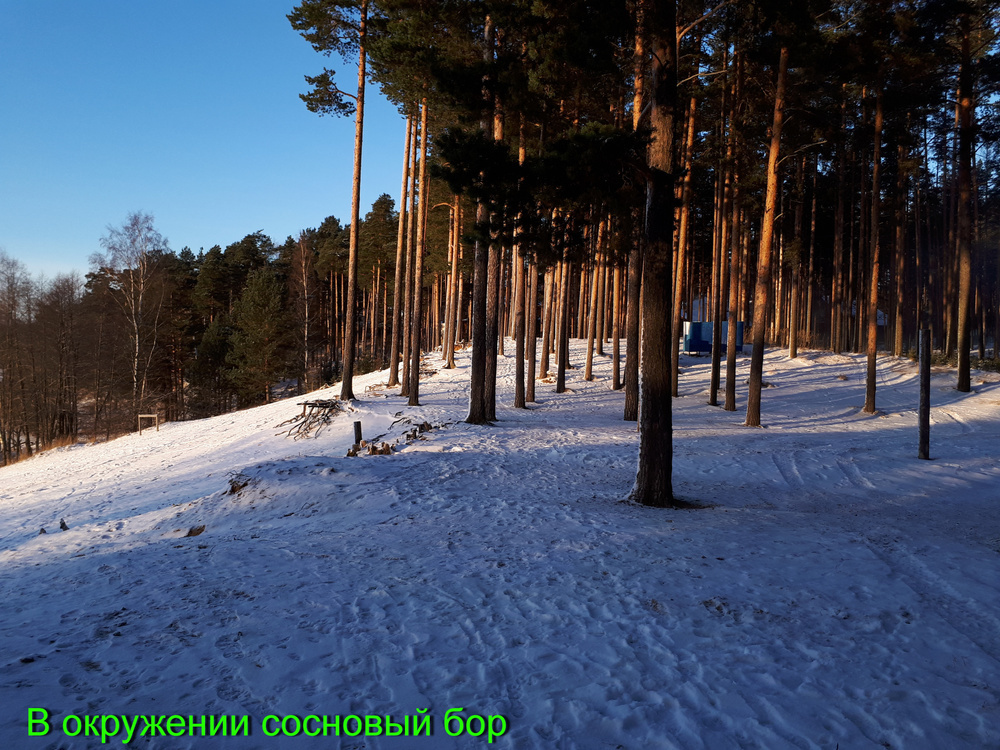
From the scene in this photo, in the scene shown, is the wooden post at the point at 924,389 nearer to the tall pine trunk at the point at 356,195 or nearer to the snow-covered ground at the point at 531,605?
the snow-covered ground at the point at 531,605

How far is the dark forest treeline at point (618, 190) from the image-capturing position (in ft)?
29.0

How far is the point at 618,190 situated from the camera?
909cm

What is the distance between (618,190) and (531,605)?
6739 mm

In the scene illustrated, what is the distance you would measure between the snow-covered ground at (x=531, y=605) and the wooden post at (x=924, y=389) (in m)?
0.68

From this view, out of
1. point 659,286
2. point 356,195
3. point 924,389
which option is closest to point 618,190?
point 659,286

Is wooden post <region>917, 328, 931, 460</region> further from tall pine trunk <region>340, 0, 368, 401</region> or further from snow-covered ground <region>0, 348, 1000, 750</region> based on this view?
tall pine trunk <region>340, 0, 368, 401</region>

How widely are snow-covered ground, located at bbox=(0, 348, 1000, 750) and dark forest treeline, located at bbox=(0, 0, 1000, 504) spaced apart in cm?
284

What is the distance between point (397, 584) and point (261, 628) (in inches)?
53.7

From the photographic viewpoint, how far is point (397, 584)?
545 centimetres

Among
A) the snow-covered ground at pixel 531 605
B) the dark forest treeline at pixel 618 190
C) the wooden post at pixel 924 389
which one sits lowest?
the snow-covered ground at pixel 531 605

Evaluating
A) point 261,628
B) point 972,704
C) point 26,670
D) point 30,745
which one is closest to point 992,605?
point 972,704

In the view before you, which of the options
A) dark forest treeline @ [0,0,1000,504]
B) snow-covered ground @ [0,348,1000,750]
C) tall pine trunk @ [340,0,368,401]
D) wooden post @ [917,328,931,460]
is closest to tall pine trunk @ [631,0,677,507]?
dark forest treeline @ [0,0,1000,504]

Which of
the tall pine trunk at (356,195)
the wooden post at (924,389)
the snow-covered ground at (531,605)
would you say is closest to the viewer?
the snow-covered ground at (531,605)

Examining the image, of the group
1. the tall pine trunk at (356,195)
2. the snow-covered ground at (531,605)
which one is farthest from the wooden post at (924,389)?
→ the tall pine trunk at (356,195)
